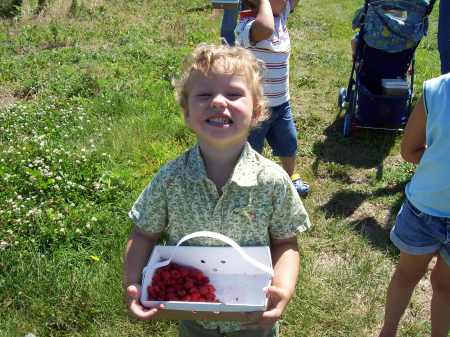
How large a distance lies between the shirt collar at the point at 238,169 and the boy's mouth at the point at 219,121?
0.48 ft

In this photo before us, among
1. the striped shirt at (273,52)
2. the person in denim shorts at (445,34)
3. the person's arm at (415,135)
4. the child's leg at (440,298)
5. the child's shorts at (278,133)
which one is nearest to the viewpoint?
the person's arm at (415,135)

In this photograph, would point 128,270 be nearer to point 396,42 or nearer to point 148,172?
point 148,172

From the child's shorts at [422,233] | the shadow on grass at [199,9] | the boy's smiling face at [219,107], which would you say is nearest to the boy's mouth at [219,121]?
the boy's smiling face at [219,107]

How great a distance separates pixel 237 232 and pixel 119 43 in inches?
275

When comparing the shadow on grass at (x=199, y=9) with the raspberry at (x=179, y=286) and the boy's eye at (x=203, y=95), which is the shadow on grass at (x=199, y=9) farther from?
the raspberry at (x=179, y=286)

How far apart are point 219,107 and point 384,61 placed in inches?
138

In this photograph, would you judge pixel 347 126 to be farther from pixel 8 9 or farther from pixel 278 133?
pixel 8 9

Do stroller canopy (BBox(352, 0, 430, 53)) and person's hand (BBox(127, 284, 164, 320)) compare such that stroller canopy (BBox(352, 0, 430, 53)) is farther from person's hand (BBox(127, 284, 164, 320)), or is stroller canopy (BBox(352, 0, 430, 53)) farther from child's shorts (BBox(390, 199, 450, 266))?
person's hand (BBox(127, 284, 164, 320))

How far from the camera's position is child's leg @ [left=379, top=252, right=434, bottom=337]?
213cm

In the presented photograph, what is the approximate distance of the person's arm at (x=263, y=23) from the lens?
8.95ft

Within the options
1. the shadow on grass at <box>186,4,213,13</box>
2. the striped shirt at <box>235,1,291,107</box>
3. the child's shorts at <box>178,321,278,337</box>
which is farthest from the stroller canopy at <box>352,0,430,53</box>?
the shadow on grass at <box>186,4,213,13</box>

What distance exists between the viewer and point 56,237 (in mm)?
3053

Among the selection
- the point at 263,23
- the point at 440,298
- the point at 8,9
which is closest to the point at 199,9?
the point at 8,9

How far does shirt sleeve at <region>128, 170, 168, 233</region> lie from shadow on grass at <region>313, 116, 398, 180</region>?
9.06ft
